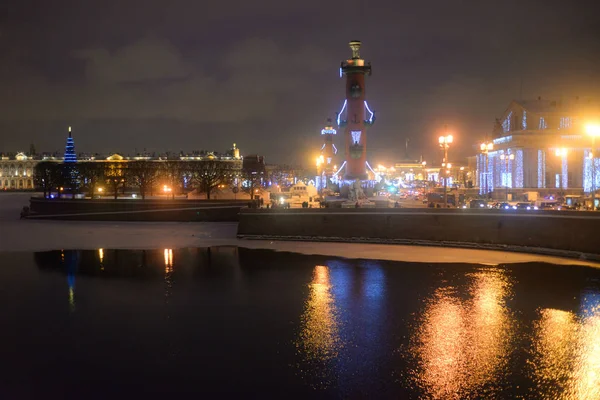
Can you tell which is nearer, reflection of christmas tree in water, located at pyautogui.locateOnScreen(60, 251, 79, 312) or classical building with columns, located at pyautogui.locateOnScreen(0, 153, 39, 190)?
reflection of christmas tree in water, located at pyautogui.locateOnScreen(60, 251, 79, 312)

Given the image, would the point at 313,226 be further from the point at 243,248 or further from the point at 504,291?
the point at 504,291

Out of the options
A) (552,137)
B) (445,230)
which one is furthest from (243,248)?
(552,137)

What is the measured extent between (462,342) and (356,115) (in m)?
50.0

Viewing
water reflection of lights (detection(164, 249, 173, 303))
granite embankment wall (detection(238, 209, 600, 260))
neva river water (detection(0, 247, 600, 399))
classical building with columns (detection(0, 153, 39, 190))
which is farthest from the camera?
classical building with columns (detection(0, 153, 39, 190))

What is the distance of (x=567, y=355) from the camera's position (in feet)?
41.3

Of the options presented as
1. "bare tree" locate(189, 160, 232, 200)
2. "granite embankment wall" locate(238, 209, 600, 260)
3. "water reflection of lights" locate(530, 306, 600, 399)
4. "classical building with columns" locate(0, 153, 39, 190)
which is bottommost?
"water reflection of lights" locate(530, 306, 600, 399)

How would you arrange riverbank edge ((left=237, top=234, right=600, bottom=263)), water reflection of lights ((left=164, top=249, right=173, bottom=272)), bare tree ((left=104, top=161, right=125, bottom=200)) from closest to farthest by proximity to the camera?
water reflection of lights ((left=164, top=249, right=173, bottom=272)), riverbank edge ((left=237, top=234, right=600, bottom=263)), bare tree ((left=104, top=161, right=125, bottom=200))

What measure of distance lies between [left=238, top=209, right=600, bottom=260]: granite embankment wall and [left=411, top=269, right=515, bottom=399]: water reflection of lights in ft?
27.9

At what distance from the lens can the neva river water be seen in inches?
436

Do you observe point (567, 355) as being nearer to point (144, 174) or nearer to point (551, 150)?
point (551, 150)

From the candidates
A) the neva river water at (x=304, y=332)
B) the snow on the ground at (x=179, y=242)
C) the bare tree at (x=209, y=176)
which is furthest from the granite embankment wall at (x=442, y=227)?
the bare tree at (x=209, y=176)

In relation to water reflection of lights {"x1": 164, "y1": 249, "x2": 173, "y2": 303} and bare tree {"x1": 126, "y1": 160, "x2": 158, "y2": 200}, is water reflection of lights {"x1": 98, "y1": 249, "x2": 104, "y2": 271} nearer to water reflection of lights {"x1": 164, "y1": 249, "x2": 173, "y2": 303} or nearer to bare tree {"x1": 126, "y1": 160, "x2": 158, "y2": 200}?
water reflection of lights {"x1": 164, "y1": 249, "x2": 173, "y2": 303}

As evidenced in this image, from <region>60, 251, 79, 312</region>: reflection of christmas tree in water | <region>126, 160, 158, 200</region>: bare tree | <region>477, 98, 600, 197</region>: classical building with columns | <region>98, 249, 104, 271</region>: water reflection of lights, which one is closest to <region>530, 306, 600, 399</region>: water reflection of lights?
<region>60, 251, 79, 312</region>: reflection of christmas tree in water

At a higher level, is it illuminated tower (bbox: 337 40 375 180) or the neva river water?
illuminated tower (bbox: 337 40 375 180)
